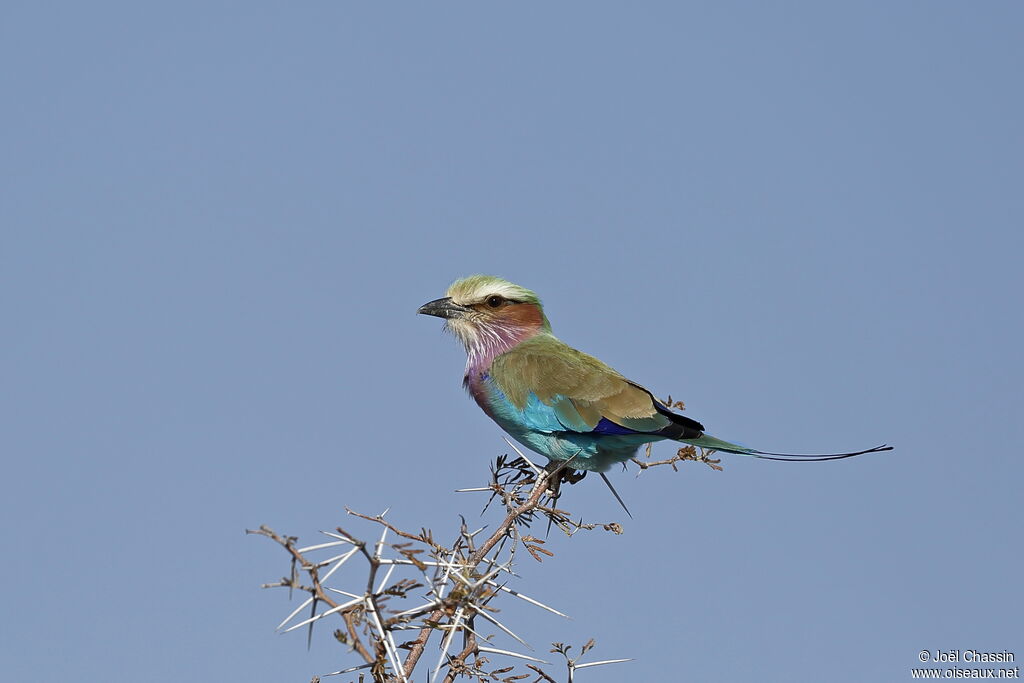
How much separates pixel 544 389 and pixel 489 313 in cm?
89

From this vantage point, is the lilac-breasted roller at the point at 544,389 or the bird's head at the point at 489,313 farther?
the bird's head at the point at 489,313

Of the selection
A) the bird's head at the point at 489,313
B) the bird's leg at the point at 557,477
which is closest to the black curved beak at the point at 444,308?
the bird's head at the point at 489,313

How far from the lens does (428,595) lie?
313 centimetres

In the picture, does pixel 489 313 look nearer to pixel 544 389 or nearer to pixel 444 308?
pixel 444 308

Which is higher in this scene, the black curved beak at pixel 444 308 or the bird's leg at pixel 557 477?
the black curved beak at pixel 444 308

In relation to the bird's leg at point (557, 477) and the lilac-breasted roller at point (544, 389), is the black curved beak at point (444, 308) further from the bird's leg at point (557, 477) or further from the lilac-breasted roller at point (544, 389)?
the bird's leg at point (557, 477)

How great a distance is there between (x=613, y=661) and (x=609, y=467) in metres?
2.16

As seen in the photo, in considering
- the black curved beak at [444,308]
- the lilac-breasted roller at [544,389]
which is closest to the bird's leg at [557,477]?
the lilac-breasted roller at [544,389]

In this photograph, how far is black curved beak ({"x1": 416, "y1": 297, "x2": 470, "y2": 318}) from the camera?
6.56 metres

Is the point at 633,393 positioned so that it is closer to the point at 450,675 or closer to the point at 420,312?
the point at 420,312

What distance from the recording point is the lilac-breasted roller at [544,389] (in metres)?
5.32

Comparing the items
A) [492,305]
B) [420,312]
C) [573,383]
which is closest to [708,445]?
[573,383]

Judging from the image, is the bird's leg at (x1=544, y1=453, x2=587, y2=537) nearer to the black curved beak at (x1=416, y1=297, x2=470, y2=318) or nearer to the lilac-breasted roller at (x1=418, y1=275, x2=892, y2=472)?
the lilac-breasted roller at (x1=418, y1=275, x2=892, y2=472)

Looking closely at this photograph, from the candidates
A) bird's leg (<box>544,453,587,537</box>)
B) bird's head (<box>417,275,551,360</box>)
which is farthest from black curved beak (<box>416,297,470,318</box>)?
bird's leg (<box>544,453,587,537</box>)
